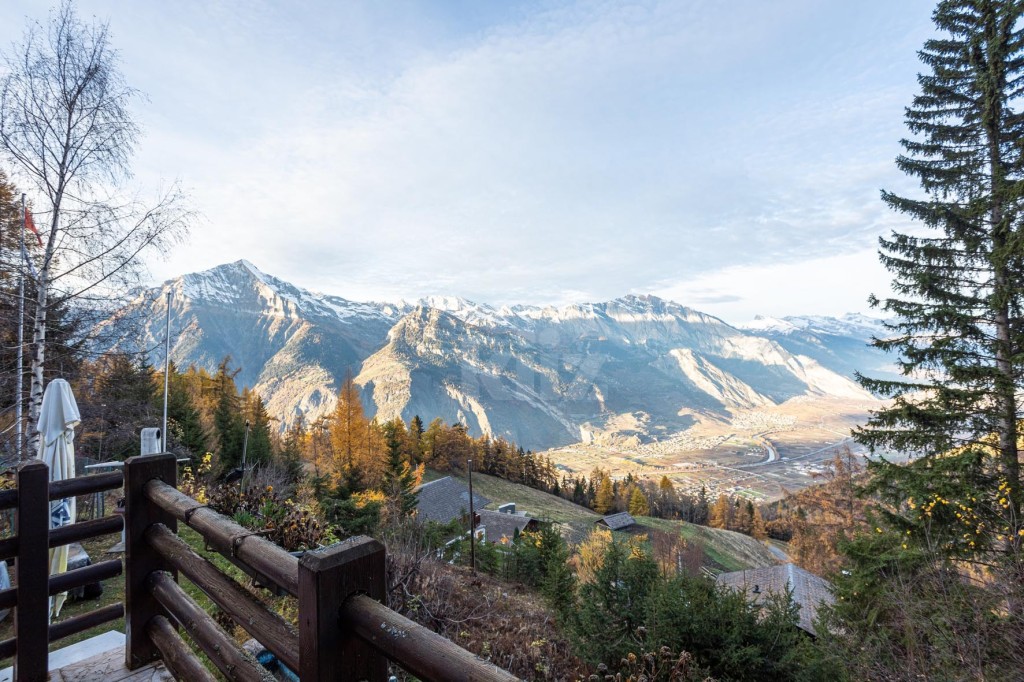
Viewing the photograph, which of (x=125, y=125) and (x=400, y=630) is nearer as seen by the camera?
(x=400, y=630)

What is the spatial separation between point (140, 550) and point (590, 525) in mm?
44930

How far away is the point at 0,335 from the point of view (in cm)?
978

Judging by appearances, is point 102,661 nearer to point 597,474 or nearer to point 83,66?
point 83,66

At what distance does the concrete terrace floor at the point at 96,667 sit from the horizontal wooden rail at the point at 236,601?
2.82ft

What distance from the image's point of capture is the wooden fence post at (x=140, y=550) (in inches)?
95.0

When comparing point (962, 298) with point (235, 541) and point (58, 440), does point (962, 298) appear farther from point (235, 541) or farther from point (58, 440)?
point (58, 440)

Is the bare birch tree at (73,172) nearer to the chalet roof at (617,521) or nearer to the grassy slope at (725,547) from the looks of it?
the grassy slope at (725,547)

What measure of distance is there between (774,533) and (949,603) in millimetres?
60585

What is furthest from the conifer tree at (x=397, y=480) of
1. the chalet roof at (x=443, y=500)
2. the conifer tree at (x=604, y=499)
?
the conifer tree at (x=604, y=499)

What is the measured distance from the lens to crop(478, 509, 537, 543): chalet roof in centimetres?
3076

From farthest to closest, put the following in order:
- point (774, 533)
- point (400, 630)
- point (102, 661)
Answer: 1. point (774, 533)
2. point (102, 661)
3. point (400, 630)

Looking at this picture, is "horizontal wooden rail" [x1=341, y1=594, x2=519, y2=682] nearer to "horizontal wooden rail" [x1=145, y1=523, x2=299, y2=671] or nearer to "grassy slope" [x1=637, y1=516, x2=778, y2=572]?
"horizontal wooden rail" [x1=145, y1=523, x2=299, y2=671]

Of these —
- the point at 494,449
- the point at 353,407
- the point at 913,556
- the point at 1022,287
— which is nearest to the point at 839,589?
the point at 913,556

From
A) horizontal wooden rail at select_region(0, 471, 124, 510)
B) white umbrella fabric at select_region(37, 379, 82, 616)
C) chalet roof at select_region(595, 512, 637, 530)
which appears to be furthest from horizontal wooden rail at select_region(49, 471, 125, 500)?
chalet roof at select_region(595, 512, 637, 530)
